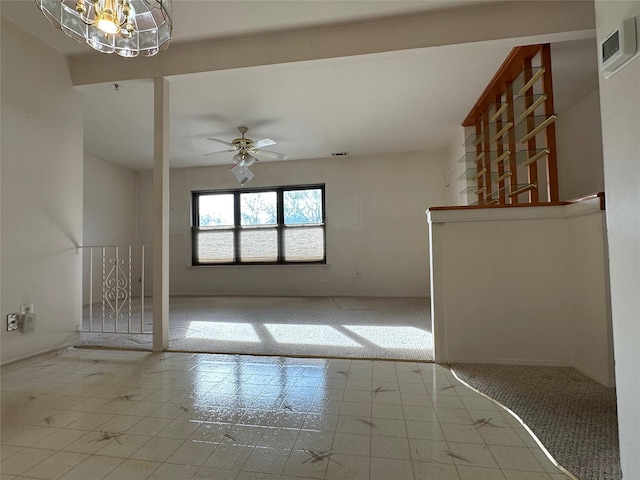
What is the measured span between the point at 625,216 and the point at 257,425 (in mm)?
1617

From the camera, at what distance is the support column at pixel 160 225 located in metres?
2.56

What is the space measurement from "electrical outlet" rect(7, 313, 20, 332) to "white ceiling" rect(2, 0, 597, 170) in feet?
6.93

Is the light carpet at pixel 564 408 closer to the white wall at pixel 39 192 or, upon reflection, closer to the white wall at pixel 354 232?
the white wall at pixel 39 192

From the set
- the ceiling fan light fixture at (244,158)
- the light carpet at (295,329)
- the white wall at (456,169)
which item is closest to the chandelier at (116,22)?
the light carpet at (295,329)

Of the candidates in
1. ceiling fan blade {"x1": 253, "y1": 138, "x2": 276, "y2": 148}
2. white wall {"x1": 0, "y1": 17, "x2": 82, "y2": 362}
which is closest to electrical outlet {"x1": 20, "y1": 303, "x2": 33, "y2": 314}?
white wall {"x1": 0, "y1": 17, "x2": 82, "y2": 362}

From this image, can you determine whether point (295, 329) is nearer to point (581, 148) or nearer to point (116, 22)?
point (116, 22)

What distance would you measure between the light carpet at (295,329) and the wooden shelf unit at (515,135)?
1.57 metres

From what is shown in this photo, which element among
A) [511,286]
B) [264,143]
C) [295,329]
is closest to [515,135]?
[511,286]

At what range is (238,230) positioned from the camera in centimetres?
604

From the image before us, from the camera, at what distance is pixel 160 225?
259cm

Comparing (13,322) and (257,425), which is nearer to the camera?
(257,425)

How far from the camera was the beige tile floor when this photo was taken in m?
1.12

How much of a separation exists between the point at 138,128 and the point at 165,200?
2.31 meters

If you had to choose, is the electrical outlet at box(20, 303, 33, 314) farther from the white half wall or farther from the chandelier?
the white half wall
